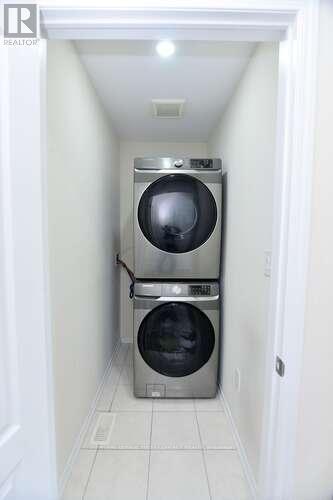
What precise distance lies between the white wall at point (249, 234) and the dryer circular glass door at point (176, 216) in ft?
0.59

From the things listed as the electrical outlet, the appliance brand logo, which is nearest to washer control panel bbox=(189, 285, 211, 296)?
the electrical outlet

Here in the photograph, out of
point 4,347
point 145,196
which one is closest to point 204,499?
point 4,347

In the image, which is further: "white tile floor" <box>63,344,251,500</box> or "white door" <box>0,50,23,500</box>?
"white tile floor" <box>63,344,251,500</box>

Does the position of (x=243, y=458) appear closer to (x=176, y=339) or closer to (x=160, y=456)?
(x=160, y=456)

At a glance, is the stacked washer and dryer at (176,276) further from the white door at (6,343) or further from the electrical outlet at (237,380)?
the white door at (6,343)

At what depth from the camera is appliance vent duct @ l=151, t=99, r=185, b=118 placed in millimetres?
1895

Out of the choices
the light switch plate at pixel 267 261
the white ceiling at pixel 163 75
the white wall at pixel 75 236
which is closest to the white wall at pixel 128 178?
the white ceiling at pixel 163 75

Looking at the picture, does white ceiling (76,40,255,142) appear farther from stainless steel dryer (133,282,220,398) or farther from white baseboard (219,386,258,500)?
white baseboard (219,386,258,500)

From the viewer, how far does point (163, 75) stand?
5.22 ft

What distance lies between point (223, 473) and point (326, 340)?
110 centimetres

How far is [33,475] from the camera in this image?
2.87 ft

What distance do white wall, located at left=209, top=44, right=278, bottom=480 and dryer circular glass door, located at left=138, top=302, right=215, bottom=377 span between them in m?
0.17

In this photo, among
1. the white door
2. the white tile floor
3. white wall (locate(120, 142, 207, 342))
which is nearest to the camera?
the white door

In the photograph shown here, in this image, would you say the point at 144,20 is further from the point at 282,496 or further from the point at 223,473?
the point at 223,473
